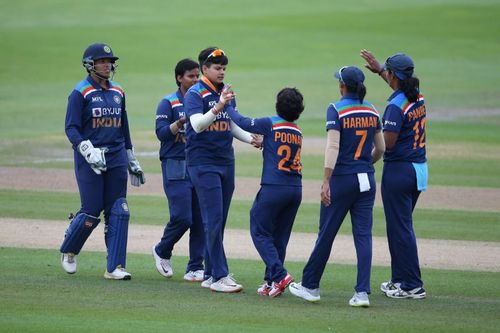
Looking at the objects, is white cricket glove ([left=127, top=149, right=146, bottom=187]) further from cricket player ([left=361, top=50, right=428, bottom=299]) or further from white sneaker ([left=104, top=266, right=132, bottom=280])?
cricket player ([left=361, top=50, right=428, bottom=299])

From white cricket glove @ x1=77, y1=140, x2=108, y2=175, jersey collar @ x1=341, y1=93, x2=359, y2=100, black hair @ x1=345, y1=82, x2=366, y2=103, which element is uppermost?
black hair @ x1=345, y1=82, x2=366, y2=103

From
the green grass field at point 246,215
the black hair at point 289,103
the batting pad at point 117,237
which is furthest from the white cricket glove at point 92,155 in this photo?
the green grass field at point 246,215

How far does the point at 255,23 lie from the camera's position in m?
46.8

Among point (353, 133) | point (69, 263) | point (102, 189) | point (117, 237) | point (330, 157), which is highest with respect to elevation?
point (353, 133)

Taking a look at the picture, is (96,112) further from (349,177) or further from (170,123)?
(349,177)

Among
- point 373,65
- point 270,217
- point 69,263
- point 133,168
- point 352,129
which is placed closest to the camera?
point 352,129

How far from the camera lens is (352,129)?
9.32m

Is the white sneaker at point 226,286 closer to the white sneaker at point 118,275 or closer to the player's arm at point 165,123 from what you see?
the white sneaker at point 118,275

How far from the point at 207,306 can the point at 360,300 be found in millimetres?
1275

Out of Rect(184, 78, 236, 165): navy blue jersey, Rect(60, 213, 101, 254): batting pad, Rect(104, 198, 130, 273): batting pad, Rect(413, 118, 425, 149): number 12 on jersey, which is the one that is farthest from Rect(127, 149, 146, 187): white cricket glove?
Rect(413, 118, 425, 149): number 12 on jersey

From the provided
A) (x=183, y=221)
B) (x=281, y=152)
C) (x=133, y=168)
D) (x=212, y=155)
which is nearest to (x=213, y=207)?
(x=212, y=155)

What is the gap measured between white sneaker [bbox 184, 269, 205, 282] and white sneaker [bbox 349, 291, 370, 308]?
1.96m

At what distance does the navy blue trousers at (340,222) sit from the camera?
9.30 m

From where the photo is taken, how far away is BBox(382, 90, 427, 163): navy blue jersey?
9.77m
